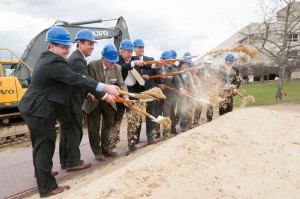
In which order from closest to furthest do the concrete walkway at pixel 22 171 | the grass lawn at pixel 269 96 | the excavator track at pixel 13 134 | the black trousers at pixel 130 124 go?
the concrete walkway at pixel 22 171 → the black trousers at pixel 130 124 → the excavator track at pixel 13 134 → the grass lawn at pixel 269 96

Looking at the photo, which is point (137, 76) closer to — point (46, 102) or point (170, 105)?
point (170, 105)

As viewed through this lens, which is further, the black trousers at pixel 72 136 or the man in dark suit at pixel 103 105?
the man in dark suit at pixel 103 105

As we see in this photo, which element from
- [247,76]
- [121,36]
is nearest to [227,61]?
[121,36]

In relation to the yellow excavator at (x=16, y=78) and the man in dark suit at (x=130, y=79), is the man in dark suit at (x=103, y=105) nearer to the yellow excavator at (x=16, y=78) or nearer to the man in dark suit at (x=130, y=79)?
the man in dark suit at (x=130, y=79)

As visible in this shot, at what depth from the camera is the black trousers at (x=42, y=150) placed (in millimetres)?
3858

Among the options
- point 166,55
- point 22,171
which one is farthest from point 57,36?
point 166,55

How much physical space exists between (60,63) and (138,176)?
5.38 feet

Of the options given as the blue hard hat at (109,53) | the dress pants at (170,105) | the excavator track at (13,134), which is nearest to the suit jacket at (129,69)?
the blue hard hat at (109,53)

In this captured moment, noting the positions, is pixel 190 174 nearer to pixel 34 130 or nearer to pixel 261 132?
pixel 34 130

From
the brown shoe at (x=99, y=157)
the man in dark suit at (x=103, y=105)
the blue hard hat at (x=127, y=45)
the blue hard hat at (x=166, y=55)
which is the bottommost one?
Result: the brown shoe at (x=99, y=157)

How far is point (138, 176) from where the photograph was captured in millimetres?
3242

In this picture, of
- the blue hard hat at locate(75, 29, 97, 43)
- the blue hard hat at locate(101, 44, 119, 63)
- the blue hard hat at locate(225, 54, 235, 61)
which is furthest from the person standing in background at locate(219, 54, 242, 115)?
the blue hard hat at locate(75, 29, 97, 43)

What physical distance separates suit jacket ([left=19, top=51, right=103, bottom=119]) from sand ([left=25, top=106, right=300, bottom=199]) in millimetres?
1049

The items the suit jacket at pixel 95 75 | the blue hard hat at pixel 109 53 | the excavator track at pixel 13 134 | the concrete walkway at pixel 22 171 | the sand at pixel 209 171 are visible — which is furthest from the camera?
the excavator track at pixel 13 134
